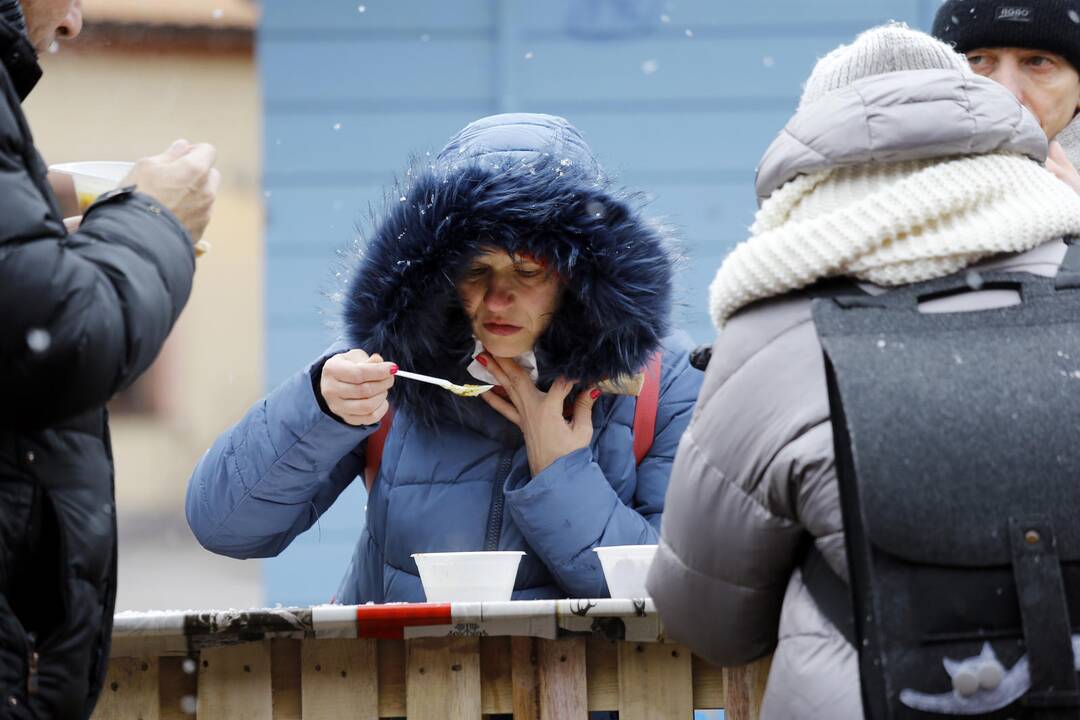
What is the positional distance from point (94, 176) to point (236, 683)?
778 mm

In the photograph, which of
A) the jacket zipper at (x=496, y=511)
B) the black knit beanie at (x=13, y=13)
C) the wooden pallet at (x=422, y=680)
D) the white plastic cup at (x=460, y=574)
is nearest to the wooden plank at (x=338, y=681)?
the wooden pallet at (x=422, y=680)

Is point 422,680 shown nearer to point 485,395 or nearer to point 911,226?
point 485,395

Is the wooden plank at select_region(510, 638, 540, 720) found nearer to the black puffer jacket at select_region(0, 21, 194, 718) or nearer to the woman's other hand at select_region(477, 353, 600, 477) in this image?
the woman's other hand at select_region(477, 353, 600, 477)

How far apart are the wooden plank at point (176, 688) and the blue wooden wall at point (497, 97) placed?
272 centimetres

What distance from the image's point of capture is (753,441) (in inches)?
57.8

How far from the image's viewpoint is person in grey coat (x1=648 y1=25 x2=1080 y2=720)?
145cm

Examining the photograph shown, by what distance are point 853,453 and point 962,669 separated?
0.76 feet

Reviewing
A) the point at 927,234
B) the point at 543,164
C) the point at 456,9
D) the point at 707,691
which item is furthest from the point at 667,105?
the point at 927,234

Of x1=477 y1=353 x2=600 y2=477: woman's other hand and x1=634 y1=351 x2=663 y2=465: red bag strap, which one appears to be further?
x1=634 y1=351 x2=663 y2=465: red bag strap

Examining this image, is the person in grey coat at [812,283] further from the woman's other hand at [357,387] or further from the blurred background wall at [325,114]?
the blurred background wall at [325,114]

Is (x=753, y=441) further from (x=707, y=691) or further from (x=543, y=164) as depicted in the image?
(x=543, y=164)

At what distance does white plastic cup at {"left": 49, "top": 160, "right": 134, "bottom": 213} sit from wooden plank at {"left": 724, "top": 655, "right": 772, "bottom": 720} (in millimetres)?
1103

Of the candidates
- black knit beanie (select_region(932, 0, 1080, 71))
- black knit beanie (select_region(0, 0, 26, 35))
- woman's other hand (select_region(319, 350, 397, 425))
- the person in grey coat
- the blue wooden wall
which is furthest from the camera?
the blue wooden wall

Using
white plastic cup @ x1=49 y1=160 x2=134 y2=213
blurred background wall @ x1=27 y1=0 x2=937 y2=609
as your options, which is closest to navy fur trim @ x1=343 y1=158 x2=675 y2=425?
white plastic cup @ x1=49 y1=160 x2=134 y2=213
